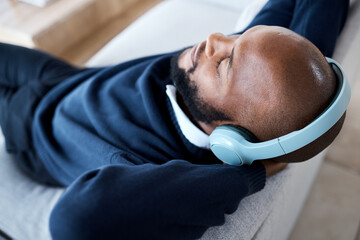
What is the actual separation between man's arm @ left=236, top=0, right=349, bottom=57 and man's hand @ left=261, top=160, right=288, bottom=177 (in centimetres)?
29

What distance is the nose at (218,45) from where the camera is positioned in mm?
647

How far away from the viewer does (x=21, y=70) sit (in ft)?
3.55

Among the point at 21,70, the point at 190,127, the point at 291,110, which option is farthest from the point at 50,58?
the point at 291,110

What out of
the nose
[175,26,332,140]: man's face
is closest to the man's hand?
[175,26,332,140]: man's face

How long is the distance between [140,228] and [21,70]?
86 centimetres

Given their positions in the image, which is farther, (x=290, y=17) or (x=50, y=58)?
(x=50, y=58)

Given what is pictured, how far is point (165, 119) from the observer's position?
29.8 inches

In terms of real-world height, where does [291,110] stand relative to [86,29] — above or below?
above

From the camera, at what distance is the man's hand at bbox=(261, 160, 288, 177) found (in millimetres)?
663

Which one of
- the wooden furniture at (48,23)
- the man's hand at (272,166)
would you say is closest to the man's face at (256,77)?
the man's hand at (272,166)

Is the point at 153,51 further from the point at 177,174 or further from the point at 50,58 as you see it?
the point at 177,174

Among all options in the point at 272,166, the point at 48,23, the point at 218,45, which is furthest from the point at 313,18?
the point at 48,23

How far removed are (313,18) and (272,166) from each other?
404 mm

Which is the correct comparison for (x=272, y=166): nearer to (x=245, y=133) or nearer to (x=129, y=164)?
(x=245, y=133)
